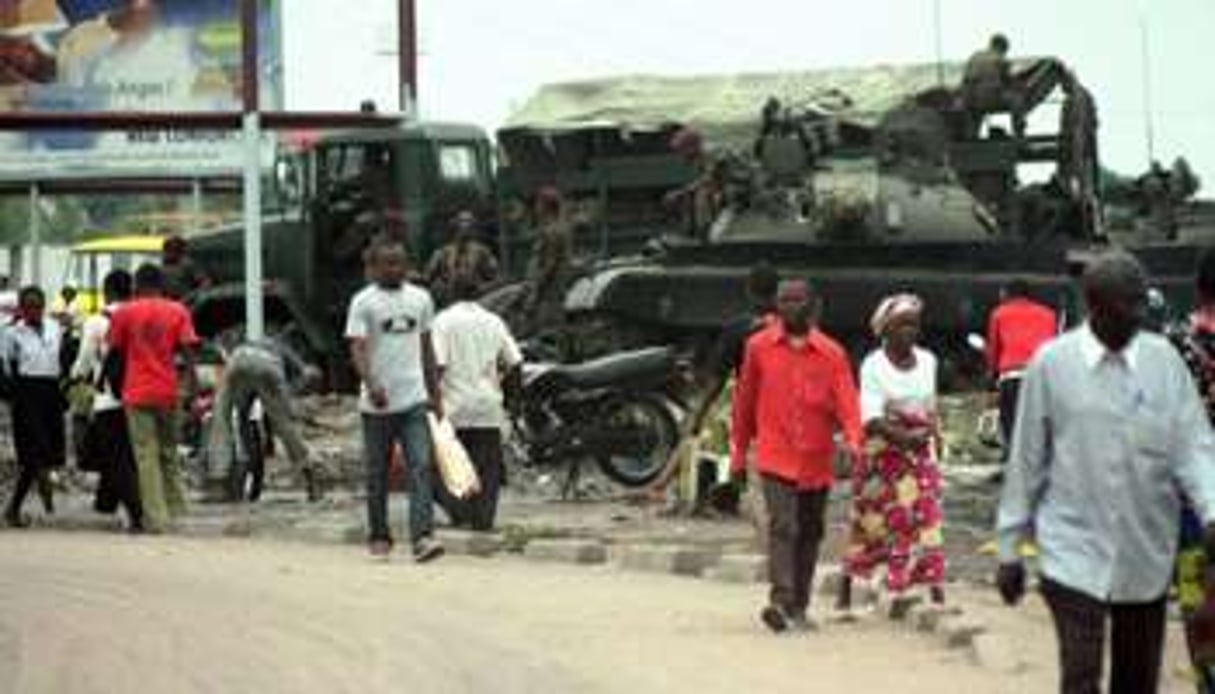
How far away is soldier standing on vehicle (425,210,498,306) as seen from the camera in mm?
20984

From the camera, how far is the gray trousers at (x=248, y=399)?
18359 mm

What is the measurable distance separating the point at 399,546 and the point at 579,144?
15.4m

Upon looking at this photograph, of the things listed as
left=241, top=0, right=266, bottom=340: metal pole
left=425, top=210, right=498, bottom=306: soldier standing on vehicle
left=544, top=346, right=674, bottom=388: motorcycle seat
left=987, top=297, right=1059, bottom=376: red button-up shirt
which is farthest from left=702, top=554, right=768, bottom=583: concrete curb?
left=241, top=0, right=266, bottom=340: metal pole

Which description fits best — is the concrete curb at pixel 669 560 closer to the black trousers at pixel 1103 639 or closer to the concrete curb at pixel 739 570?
the concrete curb at pixel 739 570

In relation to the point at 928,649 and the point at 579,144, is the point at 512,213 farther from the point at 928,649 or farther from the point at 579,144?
the point at 928,649

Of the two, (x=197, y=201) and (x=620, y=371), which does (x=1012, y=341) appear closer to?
(x=620, y=371)

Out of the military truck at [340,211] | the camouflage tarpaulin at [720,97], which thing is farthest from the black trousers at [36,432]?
the camouflage tarpaulin at [720,97]

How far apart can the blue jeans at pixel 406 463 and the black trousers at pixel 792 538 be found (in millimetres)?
3239

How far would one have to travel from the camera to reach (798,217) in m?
24.7

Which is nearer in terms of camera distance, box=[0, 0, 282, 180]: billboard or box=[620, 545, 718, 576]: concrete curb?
box=[620, 545, 718, 576]: concrete curb

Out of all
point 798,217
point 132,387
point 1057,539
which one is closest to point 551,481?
point 132,387

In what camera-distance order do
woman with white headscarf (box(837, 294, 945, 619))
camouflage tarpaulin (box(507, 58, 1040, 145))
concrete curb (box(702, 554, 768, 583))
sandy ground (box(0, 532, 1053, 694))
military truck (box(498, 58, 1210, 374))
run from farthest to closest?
camouflage tarpaulin (box(507, 58, 1040, 145)) < military truck (box(498, 58, 1210, 374)) < concrete curb (box(702, 554, 768, 583)) < woman with white headscarf (box(837, 294, 945, 619)) < sandy ground (box(0, 532, 1053, 694))

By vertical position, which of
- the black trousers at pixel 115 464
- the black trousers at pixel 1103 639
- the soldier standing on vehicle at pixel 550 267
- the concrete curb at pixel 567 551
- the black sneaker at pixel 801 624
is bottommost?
the concrete curb at pixel 567 551

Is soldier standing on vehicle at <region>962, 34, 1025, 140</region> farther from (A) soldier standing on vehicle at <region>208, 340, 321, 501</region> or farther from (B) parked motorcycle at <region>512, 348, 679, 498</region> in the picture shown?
(A) soldier standing on vehicle at <region>208, 340, 321, 501</region>
